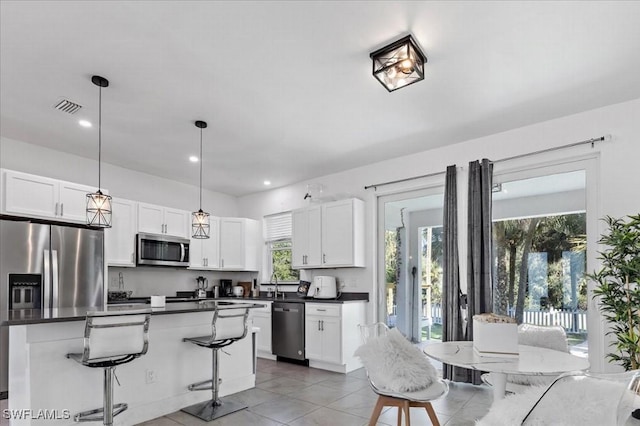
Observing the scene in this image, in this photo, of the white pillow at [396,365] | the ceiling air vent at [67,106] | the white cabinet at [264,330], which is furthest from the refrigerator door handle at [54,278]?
the white pillow at [396,365]

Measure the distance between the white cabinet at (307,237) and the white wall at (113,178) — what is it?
6.02 ft

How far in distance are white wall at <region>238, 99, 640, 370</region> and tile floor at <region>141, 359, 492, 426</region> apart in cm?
119

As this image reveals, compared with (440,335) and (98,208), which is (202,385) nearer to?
(98,208)

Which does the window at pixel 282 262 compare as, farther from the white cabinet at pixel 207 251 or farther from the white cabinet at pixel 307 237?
the white cabinet at pixel 207 251

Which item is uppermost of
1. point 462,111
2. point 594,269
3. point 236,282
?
point 462,111

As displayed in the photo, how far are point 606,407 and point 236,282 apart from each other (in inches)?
242

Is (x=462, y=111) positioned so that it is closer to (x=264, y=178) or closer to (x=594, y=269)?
(x=594, y=269)

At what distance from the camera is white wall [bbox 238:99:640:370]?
3475mm

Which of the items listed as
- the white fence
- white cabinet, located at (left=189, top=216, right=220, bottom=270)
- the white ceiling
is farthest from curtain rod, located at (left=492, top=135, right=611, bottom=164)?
white cabinet, located at (left=189, top=216, right=220, bottom=270)

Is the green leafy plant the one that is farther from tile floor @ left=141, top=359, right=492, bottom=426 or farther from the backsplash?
the backsplash

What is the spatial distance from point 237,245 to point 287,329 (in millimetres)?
1899

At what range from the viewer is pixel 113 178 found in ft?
17.8

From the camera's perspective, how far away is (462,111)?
368 cm

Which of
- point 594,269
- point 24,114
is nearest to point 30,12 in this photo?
point 24,114
